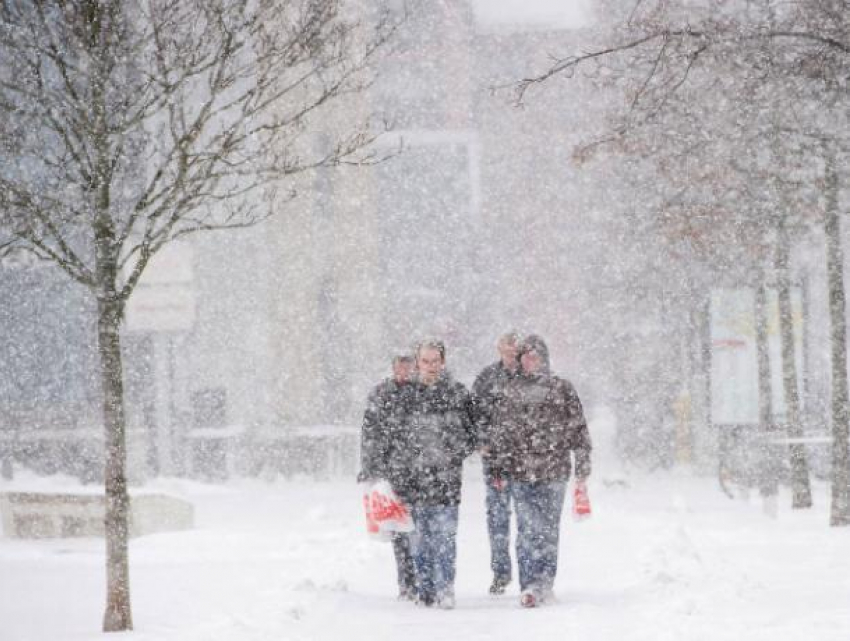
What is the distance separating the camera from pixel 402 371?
10320mm

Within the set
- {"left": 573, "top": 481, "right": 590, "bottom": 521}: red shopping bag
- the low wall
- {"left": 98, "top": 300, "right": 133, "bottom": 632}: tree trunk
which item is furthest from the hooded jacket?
the low wall

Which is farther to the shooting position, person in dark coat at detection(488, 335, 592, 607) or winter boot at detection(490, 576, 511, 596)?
winter boot at detection(490, 576, 511, 596)

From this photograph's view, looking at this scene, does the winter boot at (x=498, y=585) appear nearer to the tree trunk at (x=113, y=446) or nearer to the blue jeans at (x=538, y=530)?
the blue jeans at (x=538, y=530)

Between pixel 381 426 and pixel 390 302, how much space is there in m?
30.5

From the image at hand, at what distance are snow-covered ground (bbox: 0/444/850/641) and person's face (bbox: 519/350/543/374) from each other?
5.44 ft

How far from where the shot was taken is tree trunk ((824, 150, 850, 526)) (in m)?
15.8

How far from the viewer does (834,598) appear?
9898 millimetres

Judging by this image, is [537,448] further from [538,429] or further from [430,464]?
[430,464]

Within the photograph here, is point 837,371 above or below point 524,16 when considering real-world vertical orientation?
below

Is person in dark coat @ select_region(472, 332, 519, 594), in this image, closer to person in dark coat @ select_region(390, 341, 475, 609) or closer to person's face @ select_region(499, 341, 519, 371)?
person's face @ select_region(499, 341, 519, 371)

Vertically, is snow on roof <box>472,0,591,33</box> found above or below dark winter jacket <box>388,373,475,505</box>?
above

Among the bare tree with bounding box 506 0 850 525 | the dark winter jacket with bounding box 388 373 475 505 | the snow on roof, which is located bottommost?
the dark winter jacket with bounding box 388 373 475 505

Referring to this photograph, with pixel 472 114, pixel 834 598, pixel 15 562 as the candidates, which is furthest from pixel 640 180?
pixel 472 114

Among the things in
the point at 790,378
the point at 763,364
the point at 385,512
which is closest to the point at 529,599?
the point at 385,512
